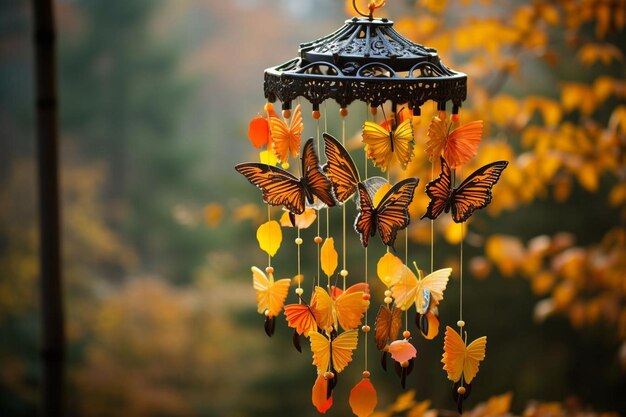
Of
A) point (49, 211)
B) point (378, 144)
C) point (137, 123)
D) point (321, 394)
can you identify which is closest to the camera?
point (378, 144)

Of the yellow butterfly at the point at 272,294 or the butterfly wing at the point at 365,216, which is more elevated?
the butterfly wing at the point at 365,216

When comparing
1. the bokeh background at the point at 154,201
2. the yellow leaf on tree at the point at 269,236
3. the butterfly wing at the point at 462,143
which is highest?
the butterfly wing at the point at 462,143

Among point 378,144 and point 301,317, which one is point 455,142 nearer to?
point 378,144

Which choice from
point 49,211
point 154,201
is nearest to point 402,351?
point 49,211

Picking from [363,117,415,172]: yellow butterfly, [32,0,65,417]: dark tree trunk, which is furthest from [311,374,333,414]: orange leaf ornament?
[32,0,65,417]: dark tree trunk

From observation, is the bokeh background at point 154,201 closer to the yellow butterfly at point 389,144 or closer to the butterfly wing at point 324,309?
the butterfly wing at point 324,309

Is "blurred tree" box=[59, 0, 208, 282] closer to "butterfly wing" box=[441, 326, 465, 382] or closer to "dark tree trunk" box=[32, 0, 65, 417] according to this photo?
"dark tree trunk" box=[32, 0, 65, 417]

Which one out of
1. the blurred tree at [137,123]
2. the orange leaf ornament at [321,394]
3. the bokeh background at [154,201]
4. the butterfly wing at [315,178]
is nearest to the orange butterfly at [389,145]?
the butterfly wing at [315,178]
